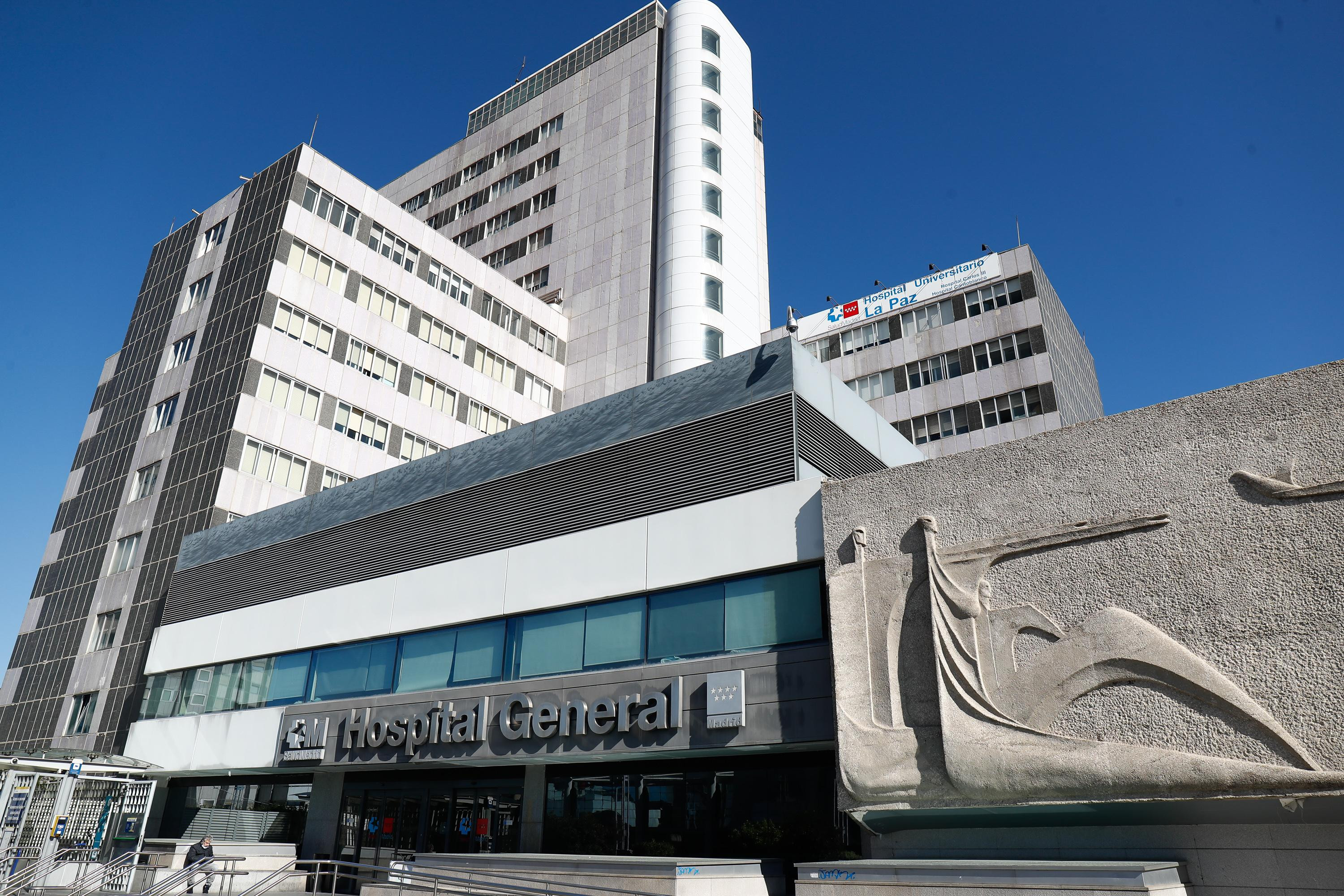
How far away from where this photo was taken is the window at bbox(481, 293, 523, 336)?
2096 inches

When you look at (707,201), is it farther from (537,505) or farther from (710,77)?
(537,505)

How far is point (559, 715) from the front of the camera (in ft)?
65.3

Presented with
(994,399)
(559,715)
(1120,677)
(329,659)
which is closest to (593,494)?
(559,715)

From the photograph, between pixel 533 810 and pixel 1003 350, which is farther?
pixel 1003 350

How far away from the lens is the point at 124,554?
131 ft

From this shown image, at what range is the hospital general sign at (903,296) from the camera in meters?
51.3

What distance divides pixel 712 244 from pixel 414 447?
2131cm

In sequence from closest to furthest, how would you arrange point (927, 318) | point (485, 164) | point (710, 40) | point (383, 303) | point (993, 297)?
1. point (383, 303)
2. point (993, 297)
3. point (927, 318)
4. point (710, 40)
5. point (485, 164)

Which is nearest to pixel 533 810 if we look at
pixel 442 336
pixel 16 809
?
pixel 16 809

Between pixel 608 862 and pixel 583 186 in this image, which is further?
pixel 583 186

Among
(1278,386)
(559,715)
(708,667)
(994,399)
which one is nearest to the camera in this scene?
(1278,386)

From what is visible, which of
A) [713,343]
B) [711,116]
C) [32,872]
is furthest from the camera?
[711,116]

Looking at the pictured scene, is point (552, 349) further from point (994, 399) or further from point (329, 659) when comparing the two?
point (329, 659)

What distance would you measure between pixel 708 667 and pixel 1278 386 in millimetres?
10860
